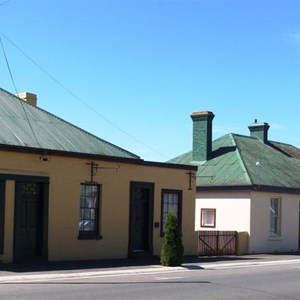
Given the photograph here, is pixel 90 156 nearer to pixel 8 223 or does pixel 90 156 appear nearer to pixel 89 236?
pixel 89 236

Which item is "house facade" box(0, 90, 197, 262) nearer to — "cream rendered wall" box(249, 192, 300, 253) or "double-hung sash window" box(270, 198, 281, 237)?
"cream rendered wall" box(249, 192, 300, 253)

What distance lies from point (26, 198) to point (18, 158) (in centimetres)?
130

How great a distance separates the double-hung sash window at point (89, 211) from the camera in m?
20.3

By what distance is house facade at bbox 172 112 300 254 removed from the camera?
91.8 ft

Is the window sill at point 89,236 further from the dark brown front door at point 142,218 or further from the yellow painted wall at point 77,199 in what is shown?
the dark brown front door at point 142,218

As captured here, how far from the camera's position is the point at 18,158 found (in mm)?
18188

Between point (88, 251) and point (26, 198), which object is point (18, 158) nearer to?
point (26, 198)

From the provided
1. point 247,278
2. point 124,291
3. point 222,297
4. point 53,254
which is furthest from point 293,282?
point 53,254

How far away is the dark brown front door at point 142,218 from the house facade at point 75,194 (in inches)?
1.4

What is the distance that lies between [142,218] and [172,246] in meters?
3.42

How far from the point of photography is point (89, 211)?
67.3 ft

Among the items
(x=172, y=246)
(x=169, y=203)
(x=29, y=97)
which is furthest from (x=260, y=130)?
(x=172, y=246)

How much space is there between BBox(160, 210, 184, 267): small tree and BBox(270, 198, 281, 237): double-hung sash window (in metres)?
11.2

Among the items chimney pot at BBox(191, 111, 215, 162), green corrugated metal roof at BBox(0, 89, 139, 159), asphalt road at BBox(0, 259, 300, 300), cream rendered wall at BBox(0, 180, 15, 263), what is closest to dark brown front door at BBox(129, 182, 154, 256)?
green corrugated metal roof at BBox(0, 89, 139, 159)
